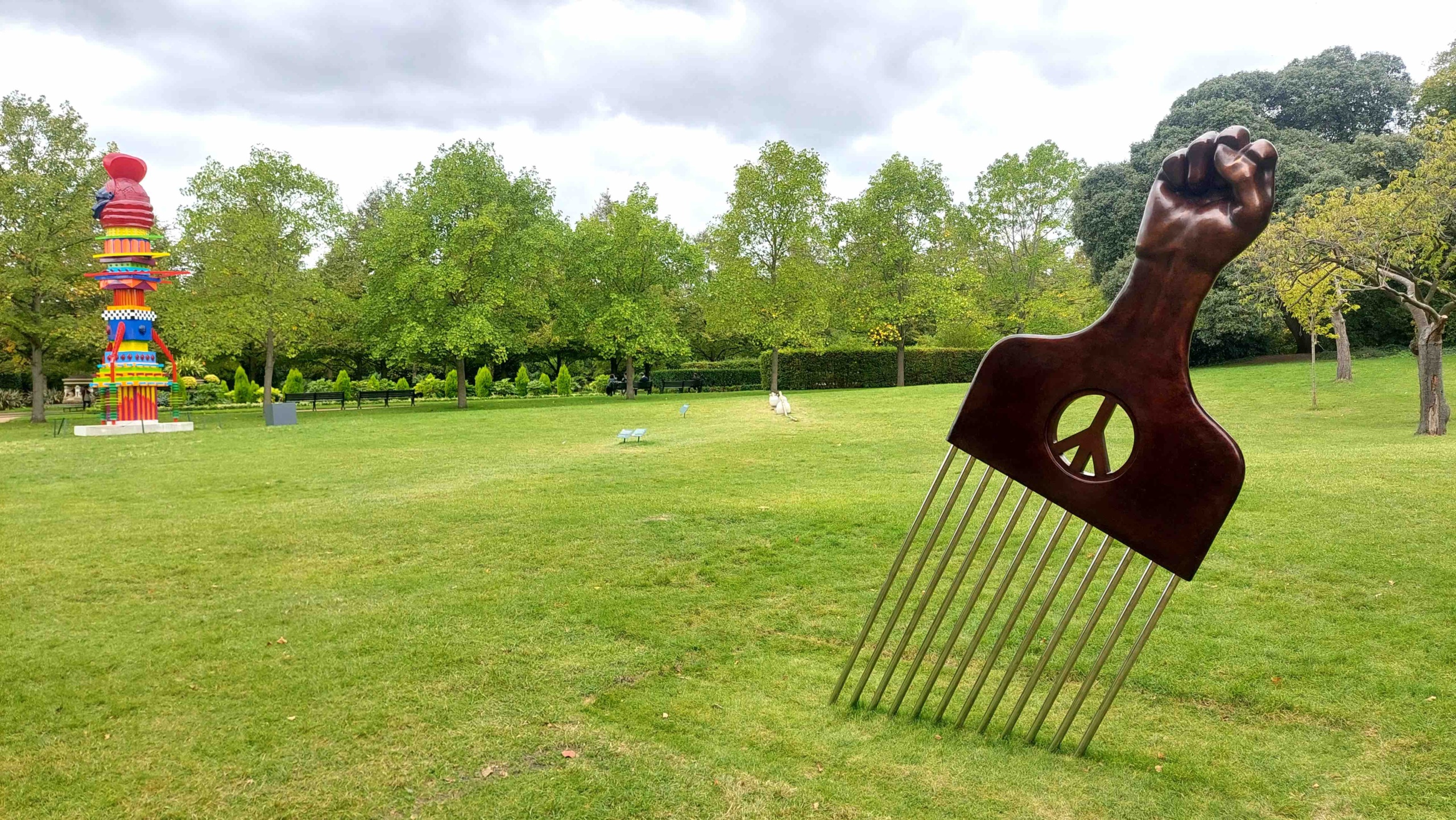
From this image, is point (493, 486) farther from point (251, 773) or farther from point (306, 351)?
point (306, 351)

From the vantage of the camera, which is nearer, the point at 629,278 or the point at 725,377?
the point at 629,278

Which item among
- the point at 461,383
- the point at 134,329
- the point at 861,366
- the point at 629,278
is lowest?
the point at 461,383

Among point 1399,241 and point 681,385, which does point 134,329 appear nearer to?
point 681,385

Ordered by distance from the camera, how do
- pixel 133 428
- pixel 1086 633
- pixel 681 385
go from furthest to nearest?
pixel 681 385 < pixel 133 428 < pixel 1086 633

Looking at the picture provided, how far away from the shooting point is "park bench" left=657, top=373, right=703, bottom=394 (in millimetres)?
40844

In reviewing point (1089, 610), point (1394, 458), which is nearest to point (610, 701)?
point (1089, 610)

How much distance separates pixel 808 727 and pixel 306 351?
151ft

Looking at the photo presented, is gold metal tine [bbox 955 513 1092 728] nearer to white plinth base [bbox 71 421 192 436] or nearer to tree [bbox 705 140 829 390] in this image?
A: white plinth base [bbox 71 421 192 436]

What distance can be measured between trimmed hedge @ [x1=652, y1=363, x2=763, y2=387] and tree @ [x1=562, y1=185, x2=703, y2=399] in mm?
6806

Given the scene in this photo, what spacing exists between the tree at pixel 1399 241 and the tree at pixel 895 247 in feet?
67.8

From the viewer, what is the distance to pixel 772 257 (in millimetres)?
36469

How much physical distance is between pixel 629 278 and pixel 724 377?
395 inches

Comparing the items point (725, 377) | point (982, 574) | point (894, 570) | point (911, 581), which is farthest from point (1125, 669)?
point (725, 377)

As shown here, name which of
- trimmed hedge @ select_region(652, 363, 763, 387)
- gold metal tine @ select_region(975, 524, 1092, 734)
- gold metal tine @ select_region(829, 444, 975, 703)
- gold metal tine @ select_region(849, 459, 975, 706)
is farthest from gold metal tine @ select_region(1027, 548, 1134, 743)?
trimmed hedge @ select_region(652, 363, 763, 387)
